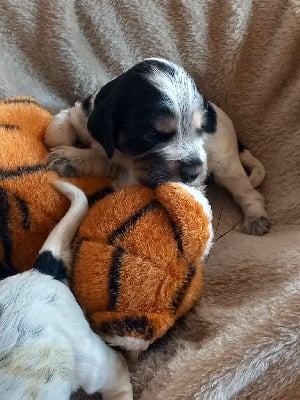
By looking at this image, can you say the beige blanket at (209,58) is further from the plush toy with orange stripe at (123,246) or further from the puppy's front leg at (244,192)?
the plush toy with orange stripe at (123,246)

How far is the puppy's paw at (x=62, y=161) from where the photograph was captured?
5.38 ft

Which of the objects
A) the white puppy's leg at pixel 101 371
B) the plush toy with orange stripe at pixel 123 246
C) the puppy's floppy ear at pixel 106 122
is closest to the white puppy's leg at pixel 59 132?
the puppy's floppy ear at pixel 106 122

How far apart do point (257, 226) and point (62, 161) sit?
1.97ft

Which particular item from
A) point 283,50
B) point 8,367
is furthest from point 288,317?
point 283,50

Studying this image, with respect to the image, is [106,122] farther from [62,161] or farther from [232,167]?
[232,167]

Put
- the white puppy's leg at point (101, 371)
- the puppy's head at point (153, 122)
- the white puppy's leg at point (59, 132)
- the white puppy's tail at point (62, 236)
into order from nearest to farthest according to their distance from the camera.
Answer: the white puppy's leg at point (101, 371)
the white puppy's tail at point (62, 236)
the puppy's head at point (153, 122)
the white puppy's leg at point (59, 132)

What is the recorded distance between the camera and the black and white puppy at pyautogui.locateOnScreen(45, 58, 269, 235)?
1639 millimetres

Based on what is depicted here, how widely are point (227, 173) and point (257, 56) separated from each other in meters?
0.41

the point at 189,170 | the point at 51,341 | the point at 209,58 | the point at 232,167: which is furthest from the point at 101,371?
the point at 209,58

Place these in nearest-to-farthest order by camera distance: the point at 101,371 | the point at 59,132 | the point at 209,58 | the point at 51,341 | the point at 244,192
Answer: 1. the point at 51,341
2. the point at 101,371
3. the point at 59,132
4. the point at 244,192
5. the point at 209,58

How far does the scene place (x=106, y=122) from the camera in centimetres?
166

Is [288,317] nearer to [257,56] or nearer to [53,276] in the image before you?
[53,276]

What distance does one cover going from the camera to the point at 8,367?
3.67 ft

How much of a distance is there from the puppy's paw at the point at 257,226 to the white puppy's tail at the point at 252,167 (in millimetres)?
147
